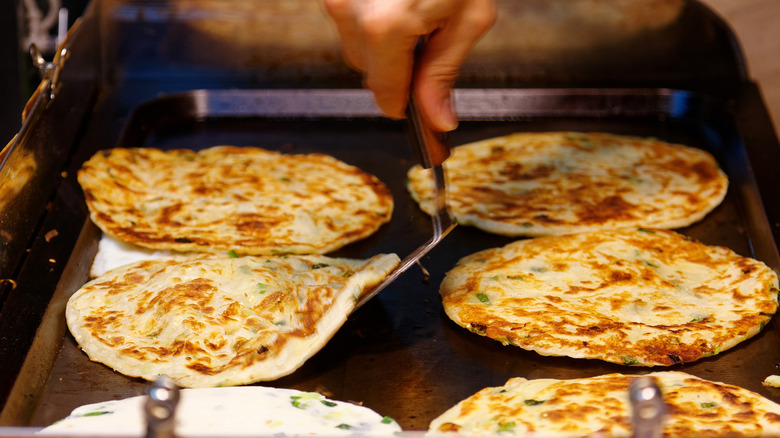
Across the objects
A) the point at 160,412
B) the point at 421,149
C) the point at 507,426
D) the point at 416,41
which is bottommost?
the point at 507,426

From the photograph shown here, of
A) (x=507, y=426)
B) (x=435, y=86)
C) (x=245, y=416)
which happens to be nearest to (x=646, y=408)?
(x=507, y=426)

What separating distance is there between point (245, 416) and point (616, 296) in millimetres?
1331

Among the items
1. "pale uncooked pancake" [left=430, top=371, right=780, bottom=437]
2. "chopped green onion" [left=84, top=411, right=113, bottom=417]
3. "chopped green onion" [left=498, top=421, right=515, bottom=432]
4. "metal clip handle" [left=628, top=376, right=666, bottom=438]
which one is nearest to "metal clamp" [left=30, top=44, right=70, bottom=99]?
"chopped green onion" [left=84, top=411, right=113, bottom=417]

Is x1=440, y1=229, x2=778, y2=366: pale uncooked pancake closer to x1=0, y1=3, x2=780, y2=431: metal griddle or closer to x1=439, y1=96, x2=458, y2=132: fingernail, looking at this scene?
x1=0, y1=3, x2=780, y2=431: metal griddle

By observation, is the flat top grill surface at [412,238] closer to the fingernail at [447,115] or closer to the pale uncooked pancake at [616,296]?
the pale uncooked pancake at [616,296]

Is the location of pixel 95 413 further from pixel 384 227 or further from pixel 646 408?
pixel 646 408

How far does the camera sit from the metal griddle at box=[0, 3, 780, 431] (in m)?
2.45

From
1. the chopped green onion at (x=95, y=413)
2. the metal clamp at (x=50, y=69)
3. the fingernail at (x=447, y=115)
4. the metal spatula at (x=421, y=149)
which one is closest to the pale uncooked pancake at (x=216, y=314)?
the metal spatula at (x=421, y=149)

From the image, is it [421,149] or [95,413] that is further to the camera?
[421,149]

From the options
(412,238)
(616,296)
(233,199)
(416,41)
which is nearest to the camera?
(416,41)

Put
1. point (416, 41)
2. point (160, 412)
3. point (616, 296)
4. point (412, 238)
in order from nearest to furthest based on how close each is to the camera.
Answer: point (160, 412), point (416, 41), point (616, 296), point (412, 238)

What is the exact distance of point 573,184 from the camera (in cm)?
359

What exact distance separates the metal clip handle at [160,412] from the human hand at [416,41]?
4.10 ft

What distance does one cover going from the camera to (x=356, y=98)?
4.05 meters
